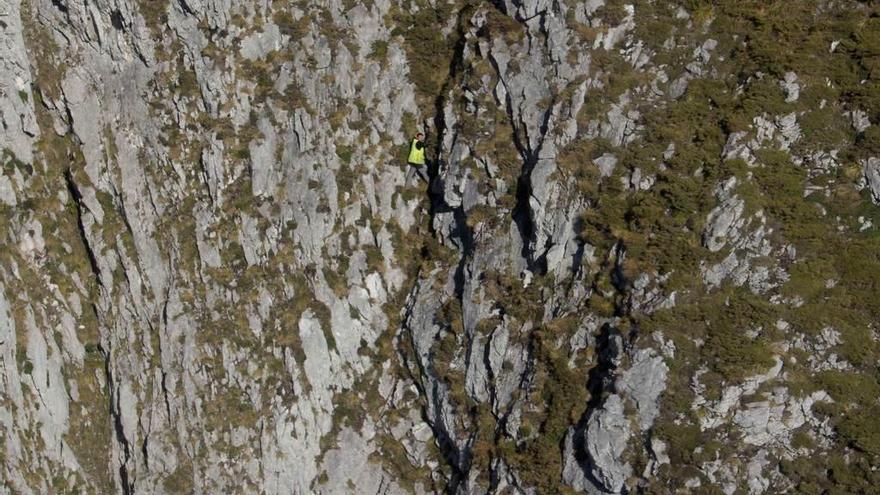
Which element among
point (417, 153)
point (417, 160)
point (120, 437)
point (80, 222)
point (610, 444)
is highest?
point (80, 222)

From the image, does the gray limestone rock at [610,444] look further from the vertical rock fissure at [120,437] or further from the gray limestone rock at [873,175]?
the vertical rock fissure at [120,437]

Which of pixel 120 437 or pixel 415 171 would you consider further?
pixel 120 437

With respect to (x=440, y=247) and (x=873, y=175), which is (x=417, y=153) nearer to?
(x=440, y=247)

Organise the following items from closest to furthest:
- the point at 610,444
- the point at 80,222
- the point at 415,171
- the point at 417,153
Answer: the point at 610,444 → the point at 417,153 → the point at 415,171 → the point at 80,222

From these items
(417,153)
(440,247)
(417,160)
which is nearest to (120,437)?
(440,247)

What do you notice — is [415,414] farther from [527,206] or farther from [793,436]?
[793,436]

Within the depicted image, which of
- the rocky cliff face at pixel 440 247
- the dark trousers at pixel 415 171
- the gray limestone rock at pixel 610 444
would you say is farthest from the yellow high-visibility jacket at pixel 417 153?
the gray limestone rock at pixel 610 444
